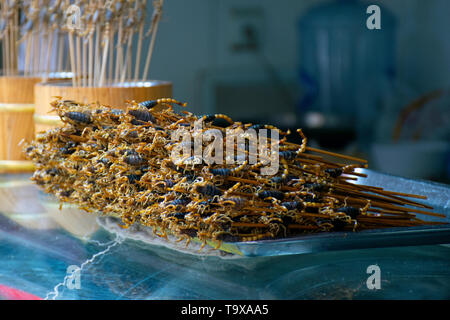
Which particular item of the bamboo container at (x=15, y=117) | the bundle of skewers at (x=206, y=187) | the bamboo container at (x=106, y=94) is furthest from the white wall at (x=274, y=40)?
the bundle of skewers at (x=206, y=187)

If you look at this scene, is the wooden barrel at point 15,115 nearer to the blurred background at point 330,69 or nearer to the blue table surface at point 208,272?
the blue table surface at point 208,272

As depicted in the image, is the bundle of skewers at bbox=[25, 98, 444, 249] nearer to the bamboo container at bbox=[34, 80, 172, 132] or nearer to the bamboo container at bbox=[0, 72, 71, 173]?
the bamboo container at bbox=[34, 80, 172, 132]

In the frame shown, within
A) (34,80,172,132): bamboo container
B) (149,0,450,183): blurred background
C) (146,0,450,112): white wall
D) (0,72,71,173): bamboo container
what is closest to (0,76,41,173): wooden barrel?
(0,72,71,173): bamboo container

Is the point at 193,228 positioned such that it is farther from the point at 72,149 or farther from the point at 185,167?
the point at 72,149

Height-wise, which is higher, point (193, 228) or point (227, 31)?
point (227, 31)

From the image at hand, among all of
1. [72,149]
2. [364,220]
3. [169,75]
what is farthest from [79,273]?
[169,75]

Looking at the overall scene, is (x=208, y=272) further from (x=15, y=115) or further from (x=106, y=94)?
(x=15, y=115)
